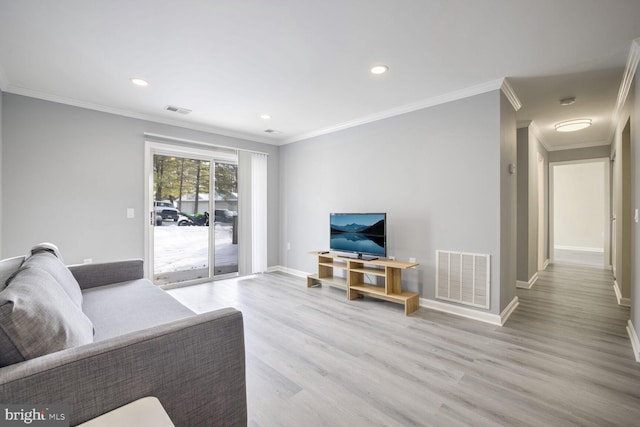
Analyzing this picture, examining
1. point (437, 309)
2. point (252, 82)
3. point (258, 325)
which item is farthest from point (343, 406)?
point (252, 82)

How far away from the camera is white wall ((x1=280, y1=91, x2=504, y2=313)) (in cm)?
308

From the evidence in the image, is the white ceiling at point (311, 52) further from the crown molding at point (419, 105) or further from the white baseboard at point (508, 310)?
the white baseboard at point (508, 310)

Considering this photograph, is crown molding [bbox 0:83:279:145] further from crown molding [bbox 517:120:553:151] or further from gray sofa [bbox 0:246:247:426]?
crown molding [bbox 517:120:553:151]

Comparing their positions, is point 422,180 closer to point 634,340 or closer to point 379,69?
point 379,69

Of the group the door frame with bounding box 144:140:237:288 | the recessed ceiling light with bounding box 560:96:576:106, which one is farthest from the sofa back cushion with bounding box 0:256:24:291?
the recessed ceiling light with bounding box 560:96:576:106

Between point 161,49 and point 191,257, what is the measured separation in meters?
3.25

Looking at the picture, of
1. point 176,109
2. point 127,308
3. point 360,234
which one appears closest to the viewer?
point 127,308

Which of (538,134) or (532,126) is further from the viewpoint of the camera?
(538,134)

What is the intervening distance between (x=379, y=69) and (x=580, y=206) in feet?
28.7

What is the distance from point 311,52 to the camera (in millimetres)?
2424

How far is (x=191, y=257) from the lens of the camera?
4711 millimetres

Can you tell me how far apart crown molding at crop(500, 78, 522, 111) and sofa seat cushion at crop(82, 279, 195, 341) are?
11.9 feet

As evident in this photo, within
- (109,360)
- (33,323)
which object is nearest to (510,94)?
(109,360)

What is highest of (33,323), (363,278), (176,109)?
(176,109)
